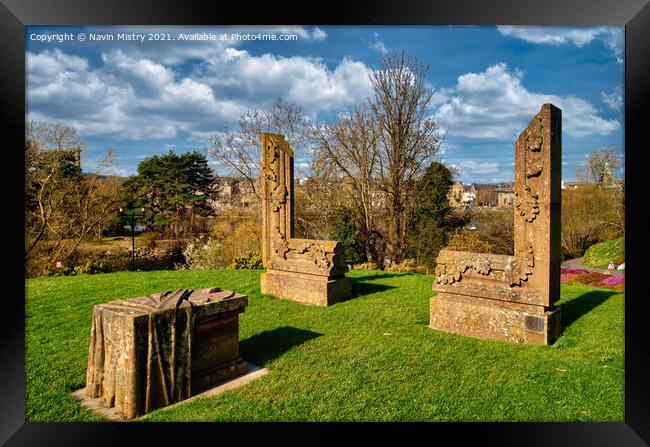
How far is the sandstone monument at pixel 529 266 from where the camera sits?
5344mm

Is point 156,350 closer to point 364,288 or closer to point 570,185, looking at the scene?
→ point 364,288

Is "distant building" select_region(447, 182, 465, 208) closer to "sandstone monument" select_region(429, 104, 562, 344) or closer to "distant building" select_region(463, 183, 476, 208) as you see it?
"distant building" select_region(463, 183, 476, 208)

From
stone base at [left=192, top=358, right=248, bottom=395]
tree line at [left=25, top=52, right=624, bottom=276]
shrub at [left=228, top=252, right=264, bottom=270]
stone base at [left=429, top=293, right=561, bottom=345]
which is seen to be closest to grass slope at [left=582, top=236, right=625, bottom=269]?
tree line at [left=25, top=52, right=624, bottom=276]

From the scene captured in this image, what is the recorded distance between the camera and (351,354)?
5148 millimetres

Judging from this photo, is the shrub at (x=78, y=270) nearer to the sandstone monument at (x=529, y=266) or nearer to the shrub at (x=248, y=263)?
the shrub at (x=248, y=263)

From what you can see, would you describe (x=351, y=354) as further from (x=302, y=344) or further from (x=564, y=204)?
(x=564, y=204)

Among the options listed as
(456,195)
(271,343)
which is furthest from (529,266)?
(456,195)

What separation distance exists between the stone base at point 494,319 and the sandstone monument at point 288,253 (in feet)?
7.59

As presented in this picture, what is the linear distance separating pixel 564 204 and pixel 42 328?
17277 mm

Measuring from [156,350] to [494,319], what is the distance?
441 cm

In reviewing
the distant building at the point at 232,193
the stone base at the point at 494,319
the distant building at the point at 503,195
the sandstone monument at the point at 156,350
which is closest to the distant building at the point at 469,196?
the distant building at the point at 503,195

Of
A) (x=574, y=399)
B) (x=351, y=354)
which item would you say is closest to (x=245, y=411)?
(x=351, y=354)

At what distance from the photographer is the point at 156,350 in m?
3.75
